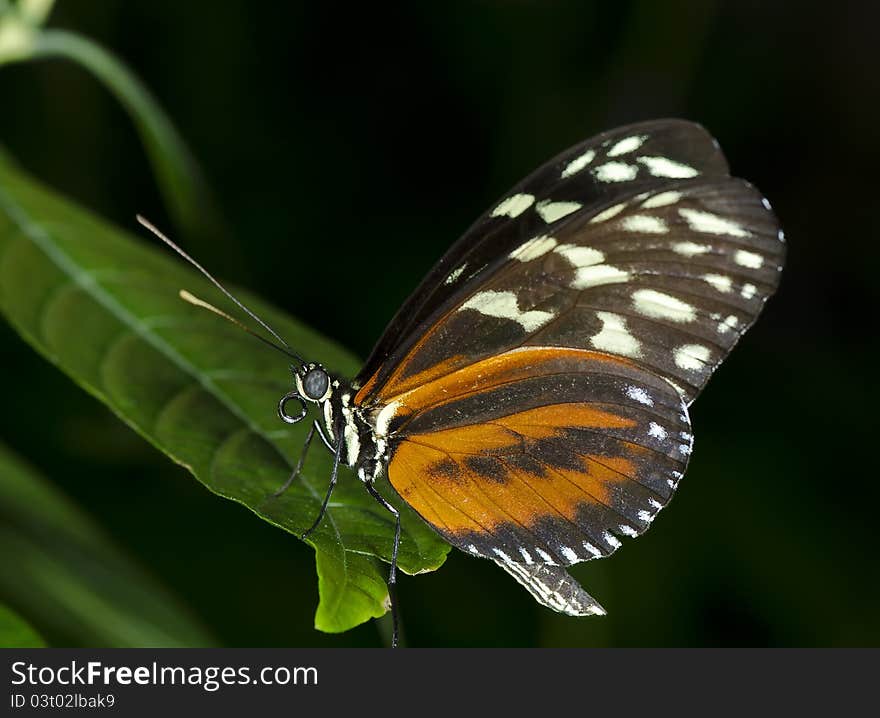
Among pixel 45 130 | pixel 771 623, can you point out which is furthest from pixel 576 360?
pixel 45 130

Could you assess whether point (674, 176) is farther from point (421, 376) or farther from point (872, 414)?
point (872, 414)

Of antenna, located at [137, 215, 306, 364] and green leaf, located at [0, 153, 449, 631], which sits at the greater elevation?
antenna, located at [137, 215, 306, 364]

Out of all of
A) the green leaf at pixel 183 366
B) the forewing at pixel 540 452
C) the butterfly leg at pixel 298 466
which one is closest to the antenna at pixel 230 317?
the green leaf at pixel 183 366

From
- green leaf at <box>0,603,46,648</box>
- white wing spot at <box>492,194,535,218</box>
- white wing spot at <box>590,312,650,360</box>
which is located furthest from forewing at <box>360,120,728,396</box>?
green leaf at <box>0,603,46,648</box>

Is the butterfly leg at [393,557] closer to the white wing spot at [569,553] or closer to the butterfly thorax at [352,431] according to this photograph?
the butterfly thorax at [352,431]

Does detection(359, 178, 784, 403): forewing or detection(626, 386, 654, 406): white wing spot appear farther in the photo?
detection(626, 386, 654, 406): white wing spot


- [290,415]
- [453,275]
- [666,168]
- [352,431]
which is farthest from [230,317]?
[666,168]

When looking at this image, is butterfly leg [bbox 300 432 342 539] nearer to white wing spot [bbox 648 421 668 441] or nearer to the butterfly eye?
the butterfly eye
